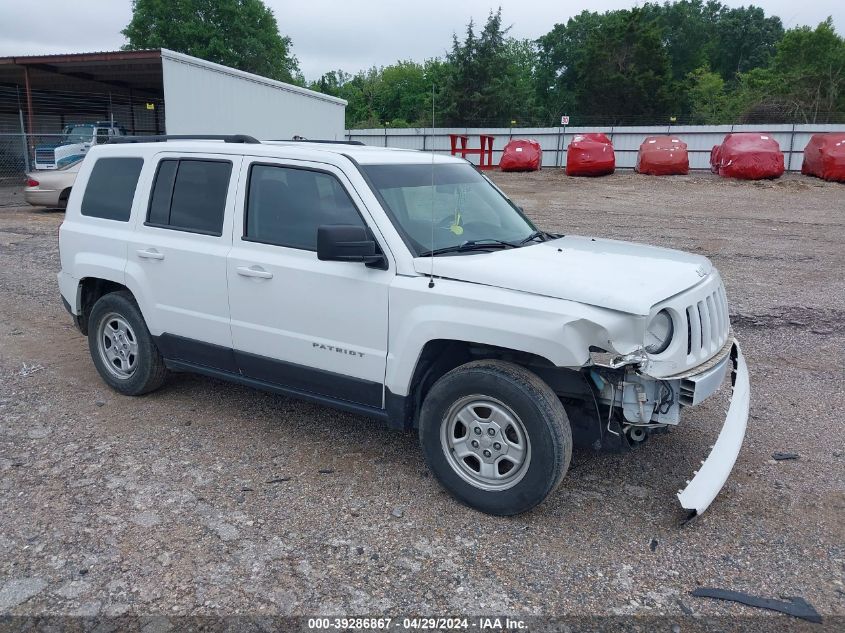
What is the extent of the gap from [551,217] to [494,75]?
19610 millimetres

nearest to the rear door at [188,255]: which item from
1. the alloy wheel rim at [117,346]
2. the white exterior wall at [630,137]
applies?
the alloy wheel rim at [117,346]

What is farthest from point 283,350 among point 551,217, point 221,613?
point 551,217

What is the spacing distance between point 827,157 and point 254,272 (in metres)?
24.3

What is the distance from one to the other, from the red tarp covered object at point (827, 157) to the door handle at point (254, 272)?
2401 cm

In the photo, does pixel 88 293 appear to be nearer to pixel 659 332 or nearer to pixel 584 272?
pixel 584 272

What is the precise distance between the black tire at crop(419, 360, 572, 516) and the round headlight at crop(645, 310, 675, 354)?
0.55 meters

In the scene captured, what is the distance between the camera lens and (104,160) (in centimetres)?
550

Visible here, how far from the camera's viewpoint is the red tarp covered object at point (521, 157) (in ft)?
94.4

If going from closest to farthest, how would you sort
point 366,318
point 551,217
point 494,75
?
point 366,318 < point 551,217 < point 494,75

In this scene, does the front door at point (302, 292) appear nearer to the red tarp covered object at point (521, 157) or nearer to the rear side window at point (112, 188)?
the rear side window at point (112, 188)

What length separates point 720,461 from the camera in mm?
3785

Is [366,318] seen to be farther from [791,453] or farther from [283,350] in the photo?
[791,453]

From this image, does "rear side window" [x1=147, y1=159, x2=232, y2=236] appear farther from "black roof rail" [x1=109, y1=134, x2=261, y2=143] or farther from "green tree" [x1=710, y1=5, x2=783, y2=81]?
"green tree" [x1=710, y1=5, x2=783, y2=81]

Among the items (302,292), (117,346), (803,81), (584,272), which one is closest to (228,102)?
(117,346)
